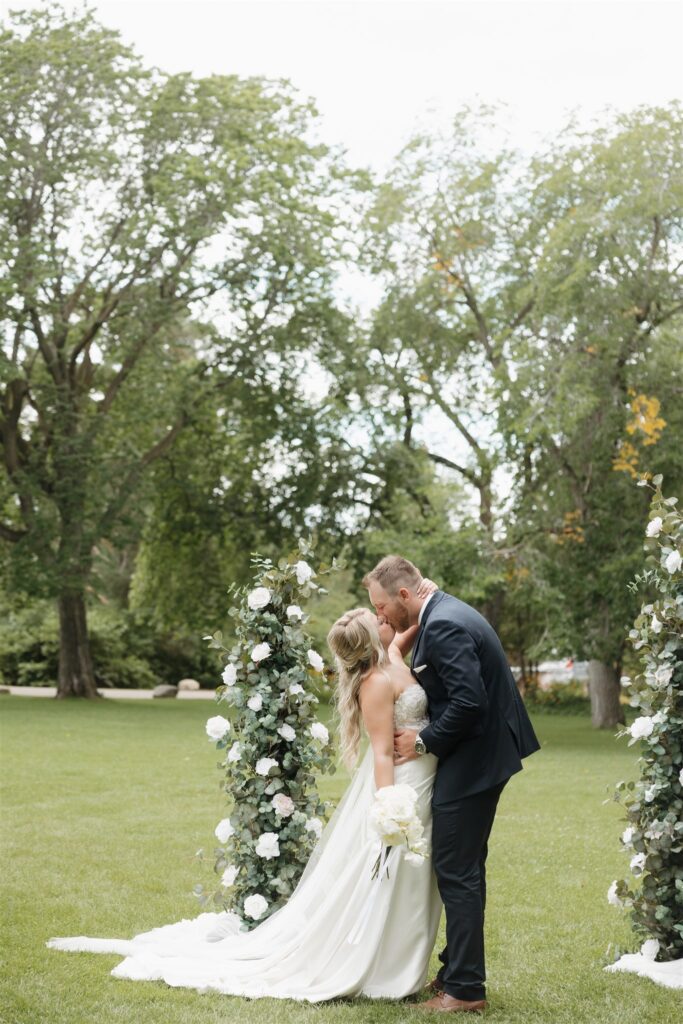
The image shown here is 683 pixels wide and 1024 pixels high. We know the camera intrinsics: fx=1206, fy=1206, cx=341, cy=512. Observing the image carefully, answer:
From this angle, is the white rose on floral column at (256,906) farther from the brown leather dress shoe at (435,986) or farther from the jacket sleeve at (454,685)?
the jacket sleeve at (454,685)

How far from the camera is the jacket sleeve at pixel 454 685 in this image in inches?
223

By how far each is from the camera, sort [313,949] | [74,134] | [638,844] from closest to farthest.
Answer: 1. [313,949]
2. [638,844]
3. [74,134]

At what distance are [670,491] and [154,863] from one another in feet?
47.6

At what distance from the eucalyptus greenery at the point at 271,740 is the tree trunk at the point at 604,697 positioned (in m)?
19.9

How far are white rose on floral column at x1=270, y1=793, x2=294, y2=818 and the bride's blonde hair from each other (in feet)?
3.15

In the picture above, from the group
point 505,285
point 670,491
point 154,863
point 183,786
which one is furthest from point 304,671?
point 505,285

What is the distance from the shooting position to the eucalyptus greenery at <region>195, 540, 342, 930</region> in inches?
274

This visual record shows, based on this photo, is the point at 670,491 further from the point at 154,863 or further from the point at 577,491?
the point at 154,863

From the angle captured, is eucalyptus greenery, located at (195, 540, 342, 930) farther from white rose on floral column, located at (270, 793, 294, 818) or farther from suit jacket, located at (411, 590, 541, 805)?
suit jacket, located at (411, 590, 541, 805)

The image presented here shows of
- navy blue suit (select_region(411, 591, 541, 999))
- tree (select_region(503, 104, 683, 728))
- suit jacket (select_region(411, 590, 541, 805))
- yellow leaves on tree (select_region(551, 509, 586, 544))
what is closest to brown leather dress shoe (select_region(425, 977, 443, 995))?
navy blue suit (select_region(411, 591, 541, 999))

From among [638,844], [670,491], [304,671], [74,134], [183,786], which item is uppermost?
[74,134]

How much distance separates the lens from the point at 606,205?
21.5 metres

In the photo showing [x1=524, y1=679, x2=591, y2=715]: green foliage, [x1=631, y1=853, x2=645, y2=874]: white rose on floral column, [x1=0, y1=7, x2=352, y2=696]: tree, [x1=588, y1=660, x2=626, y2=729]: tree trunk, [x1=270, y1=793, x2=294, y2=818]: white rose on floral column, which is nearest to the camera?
[x1=631, y1=853, x2=645, y2=874]: white rose on floral column

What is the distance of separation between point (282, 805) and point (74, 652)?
72.7ft
